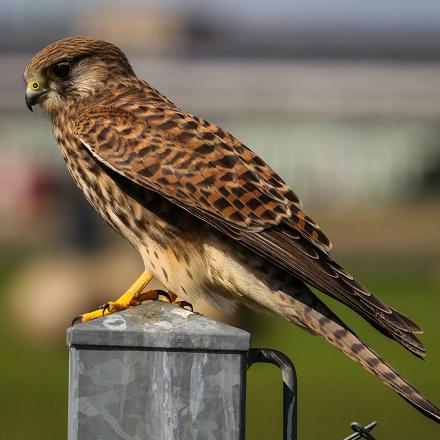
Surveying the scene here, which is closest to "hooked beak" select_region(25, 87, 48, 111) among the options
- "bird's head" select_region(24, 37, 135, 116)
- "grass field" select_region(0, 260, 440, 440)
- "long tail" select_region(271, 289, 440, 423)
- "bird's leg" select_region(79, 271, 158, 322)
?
"bird's head" select_region(24, 37, 135, 116)

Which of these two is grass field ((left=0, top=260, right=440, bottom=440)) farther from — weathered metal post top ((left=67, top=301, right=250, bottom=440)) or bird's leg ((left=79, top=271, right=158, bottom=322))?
weathered metal post top ((left=67, top=301, right=250, bottom=440))

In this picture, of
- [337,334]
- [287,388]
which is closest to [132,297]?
[337,334]

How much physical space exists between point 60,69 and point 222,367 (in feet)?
7.95

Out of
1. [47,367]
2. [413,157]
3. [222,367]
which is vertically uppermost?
[222,367]

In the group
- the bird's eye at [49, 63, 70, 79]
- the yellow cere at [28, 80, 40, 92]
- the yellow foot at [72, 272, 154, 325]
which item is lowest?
the yellow foot at [72, 272, 154, 325]

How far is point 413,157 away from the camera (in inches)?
1425

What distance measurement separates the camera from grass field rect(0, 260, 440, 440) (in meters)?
10.1

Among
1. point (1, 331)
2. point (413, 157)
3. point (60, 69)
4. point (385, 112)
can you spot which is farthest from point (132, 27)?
point (60, 69)

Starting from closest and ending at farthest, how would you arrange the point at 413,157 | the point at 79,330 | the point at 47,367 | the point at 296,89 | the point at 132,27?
the point at 79,330
the point at 47,367
the point at 296,89
the point at 413,157
the point at 132,27

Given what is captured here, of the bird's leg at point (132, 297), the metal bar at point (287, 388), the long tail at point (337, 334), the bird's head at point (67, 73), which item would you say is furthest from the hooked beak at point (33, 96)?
the metal bar at point (287, 388)

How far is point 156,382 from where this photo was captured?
2.66m

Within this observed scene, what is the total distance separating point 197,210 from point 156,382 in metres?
1.69

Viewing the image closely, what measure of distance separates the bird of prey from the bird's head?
50 mm

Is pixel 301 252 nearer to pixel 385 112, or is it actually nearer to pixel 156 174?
pixel 156 174
